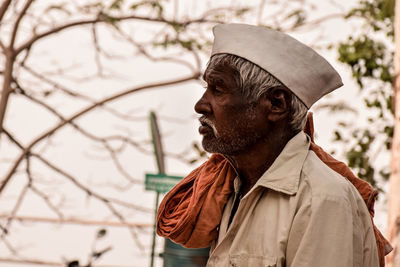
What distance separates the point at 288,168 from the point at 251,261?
0.27 m

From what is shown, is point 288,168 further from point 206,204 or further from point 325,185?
point 206,204

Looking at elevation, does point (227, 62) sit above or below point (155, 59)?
below

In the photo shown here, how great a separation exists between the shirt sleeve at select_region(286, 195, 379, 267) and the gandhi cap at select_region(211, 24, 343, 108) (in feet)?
1.07

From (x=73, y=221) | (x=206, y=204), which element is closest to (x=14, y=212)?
(x=73, y=221)

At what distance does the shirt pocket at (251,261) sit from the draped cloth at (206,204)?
18 centimetres

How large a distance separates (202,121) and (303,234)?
17.8 inches

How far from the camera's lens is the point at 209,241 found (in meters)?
1.89

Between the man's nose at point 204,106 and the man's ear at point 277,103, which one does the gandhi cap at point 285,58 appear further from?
the man's nose at point 204,106

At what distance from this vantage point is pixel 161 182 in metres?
4.55

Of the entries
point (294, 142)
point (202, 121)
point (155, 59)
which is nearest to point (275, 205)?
point (294, 142)

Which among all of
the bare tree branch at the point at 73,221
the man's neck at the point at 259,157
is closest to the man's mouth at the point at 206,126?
the man's neck at the point at 259,157

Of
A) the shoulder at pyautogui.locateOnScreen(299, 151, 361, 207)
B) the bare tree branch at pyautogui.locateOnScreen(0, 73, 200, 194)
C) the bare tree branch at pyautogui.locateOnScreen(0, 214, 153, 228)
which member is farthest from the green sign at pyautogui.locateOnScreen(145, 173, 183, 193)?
the shoulder at pyautogui.locateOnScreen(299, 151, 361, 207)

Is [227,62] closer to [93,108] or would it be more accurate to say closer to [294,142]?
[294,142]

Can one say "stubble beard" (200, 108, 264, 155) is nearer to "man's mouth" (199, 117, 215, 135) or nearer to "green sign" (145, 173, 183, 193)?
"man's mouth" (199, 117, 215, 135)
